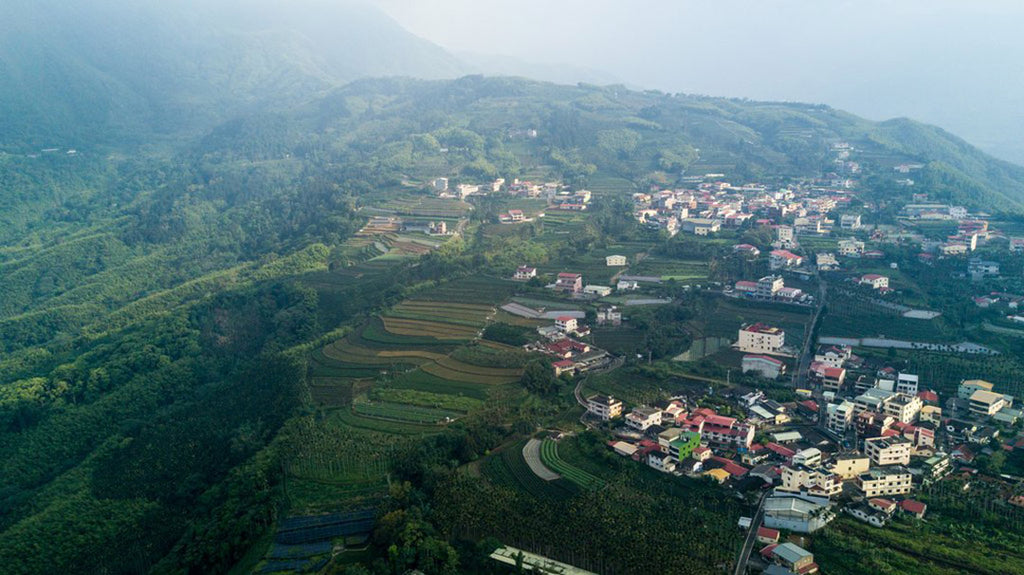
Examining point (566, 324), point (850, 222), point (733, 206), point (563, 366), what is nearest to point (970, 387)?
point (563, 366)

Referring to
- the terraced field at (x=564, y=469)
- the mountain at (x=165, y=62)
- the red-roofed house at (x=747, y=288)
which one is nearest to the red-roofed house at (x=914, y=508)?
the terraced field at (x=564, y=469)

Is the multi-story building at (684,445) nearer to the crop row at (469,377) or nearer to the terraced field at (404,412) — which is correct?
the crop row at (469,377)

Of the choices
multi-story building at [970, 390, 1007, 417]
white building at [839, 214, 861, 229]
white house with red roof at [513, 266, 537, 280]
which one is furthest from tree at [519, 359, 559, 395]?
white building at [839, 214, 861, 229]

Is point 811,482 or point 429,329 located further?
point 429,329

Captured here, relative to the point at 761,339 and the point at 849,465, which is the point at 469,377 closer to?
the point at 761,339

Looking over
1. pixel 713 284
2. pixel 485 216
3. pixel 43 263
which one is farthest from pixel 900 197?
pixel 43 263

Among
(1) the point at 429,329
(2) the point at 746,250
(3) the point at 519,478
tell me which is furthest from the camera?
(2) the point at 746,250

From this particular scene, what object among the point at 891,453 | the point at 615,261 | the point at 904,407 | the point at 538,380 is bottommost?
the point at 538,380
